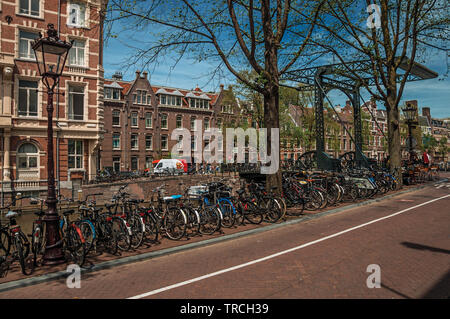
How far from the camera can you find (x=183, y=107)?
43.9 metres

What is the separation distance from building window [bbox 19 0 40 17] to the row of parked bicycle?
17.5 meters

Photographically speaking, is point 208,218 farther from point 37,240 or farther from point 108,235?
point 37,240

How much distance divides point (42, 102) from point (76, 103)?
6.71ft

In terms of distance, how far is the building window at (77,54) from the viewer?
21156 millimetres

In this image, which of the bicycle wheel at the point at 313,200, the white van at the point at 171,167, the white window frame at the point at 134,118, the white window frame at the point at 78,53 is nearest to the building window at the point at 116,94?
the white window frame at the point at 134,118

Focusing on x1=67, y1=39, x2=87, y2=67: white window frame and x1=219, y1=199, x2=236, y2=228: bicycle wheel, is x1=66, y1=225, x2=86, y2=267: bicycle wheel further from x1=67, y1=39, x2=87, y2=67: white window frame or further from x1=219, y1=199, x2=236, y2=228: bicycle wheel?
x1=67, y1=39, x2=87, y2=67: white window frame

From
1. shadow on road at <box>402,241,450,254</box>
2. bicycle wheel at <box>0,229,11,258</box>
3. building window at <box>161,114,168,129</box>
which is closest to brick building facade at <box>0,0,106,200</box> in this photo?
bicycle wheel at <box>0,229,11,258</box>

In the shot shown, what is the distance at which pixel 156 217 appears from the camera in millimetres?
7375

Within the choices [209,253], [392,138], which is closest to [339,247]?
[209,253]

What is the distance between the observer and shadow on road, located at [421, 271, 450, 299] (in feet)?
13.0

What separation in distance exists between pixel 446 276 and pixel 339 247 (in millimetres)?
1929

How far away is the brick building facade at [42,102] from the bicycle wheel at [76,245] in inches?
631

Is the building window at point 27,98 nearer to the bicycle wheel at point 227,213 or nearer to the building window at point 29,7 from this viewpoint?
the building window at point 29,7
